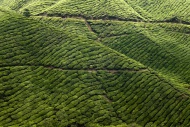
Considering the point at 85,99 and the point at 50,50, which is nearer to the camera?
the point at 85,99

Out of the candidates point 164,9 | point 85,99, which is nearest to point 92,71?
point 85,99

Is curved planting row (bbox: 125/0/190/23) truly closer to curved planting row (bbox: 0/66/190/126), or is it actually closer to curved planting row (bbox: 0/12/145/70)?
curved planting row (bbox: 0/12/145/70)

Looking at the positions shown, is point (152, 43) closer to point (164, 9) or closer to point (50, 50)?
point (164, 9)

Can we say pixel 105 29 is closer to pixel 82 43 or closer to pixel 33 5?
pixel 82 43

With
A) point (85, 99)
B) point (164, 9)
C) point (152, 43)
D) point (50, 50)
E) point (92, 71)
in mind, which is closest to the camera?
point (85, 99)

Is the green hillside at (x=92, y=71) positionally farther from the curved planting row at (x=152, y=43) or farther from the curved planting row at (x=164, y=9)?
the curved planting row at (x=164, y=9)

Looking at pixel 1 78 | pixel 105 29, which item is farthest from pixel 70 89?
pixel 105 29

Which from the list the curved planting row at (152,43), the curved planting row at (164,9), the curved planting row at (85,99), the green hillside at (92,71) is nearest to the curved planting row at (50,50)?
the green hillside at (92,71)

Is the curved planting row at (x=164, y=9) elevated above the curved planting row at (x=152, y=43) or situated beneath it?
elevated above

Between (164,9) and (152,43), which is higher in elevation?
(164,9)
